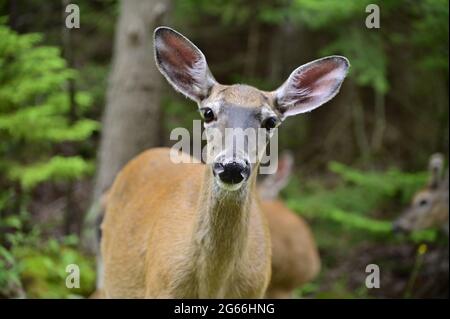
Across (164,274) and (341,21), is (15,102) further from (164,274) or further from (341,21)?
(341,21)

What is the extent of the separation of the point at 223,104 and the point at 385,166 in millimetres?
8457

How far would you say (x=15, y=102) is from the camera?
7621 millimetres

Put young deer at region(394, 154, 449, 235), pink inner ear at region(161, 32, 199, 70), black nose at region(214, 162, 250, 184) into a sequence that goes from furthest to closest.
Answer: young deer at region(394, 154, 449, 235), pink inner ear at region(161, 32, 199, 70), black nose at region(214, 162, 250, 184)

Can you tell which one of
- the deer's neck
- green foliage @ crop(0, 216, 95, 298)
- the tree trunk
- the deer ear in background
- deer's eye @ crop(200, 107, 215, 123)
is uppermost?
the tree trunk

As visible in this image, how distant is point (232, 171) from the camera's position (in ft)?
16.0

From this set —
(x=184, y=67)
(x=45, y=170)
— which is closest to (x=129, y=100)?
(x=45, y=170)

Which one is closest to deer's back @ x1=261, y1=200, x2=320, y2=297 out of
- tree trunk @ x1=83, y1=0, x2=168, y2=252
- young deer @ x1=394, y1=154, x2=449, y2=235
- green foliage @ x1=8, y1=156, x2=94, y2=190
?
young deer @ x1=394, y1=154, x2=449, y2=235

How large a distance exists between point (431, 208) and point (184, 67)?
220 inches

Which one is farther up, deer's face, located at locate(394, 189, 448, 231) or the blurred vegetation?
the blurred vegetation

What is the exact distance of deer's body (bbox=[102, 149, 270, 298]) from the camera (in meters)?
5.47

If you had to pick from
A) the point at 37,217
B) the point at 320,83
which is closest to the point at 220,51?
the point at 37,217

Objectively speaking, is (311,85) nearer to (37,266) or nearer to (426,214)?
(37,266)

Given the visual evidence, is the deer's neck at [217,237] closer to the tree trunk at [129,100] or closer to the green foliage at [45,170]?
the green foliage at [45,170]

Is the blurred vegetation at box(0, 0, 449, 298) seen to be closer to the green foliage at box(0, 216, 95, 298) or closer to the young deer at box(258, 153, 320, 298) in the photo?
the green foliage at box(0, 216, 95, 298)
